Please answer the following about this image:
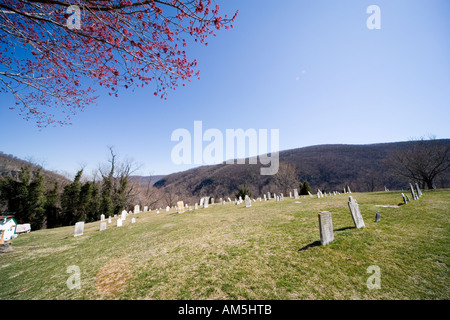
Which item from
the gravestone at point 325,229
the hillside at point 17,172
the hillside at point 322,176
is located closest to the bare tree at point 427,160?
the hillside at point 322,176

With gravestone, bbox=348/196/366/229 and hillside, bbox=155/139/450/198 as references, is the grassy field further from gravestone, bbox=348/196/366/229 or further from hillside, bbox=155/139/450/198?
hillside, bbox=155/139/450/198

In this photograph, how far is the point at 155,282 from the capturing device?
368 centimetres

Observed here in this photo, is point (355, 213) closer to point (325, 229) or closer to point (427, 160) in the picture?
point (325, 229)

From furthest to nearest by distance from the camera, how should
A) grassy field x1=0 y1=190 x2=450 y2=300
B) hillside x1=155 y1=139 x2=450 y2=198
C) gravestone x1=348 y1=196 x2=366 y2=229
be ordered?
1. hillside x1=155 y1=139 x2=450 y2=198
2. gravestone x1=348 y1=196 x2=366 y2=229
3. grassy field x1=0 y1=190 x2=450 y2=300

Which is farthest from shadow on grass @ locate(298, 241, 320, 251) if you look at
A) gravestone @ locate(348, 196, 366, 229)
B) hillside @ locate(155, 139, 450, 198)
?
hillside @ locate(155, 139, 450, 198)

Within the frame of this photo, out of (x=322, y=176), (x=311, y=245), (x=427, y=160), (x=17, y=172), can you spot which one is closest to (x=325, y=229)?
(x=311, y=245)

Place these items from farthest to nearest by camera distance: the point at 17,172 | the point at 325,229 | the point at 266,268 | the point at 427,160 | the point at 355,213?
the point at 17,172 < the point at 427,160 < the point at 355,213 < the point at 325,229 < the point at 266,268

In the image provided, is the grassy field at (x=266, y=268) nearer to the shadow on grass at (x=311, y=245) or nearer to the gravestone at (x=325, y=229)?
the shadow on grass at (x=311, y=245)

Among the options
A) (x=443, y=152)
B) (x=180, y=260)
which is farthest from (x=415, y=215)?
(x=443, y=152)

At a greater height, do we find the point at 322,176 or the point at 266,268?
the point at 322,176

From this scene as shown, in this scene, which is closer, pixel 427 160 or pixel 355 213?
pixel 355 213

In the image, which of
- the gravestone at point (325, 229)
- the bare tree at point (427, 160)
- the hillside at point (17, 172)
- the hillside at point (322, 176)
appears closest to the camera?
the gravestone at point (325, 229)
